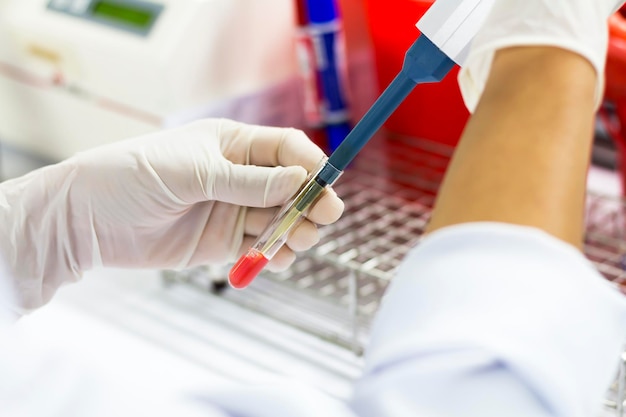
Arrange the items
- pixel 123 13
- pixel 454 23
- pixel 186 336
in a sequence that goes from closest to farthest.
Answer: pixel 454 23 → pixel 186 336 → pixel 123 13

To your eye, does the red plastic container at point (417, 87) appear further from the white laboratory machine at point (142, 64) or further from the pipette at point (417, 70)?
the pipette at point (417, 70)

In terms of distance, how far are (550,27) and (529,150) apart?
9cm

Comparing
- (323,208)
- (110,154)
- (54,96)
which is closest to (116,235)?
(110,154)

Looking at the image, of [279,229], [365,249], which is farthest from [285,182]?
[365,249]

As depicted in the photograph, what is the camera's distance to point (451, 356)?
364 millimetres

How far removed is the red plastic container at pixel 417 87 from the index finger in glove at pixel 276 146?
27 centimetres

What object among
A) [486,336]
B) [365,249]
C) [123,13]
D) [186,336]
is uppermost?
[486,336]

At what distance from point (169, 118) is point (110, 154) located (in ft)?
0.97

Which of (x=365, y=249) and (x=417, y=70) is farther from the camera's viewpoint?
(x=365, y=249)

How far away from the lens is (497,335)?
0.36 m

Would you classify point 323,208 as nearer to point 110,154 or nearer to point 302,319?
point 110,154

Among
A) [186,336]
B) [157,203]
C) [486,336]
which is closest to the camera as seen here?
[486,336]

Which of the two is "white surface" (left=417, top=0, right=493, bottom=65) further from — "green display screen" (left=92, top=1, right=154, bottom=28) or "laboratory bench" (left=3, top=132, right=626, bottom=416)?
"green display screen" (left=92, top=1, right=154, bottom=28)

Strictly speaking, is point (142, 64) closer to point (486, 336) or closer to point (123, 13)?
point (123, 13)
